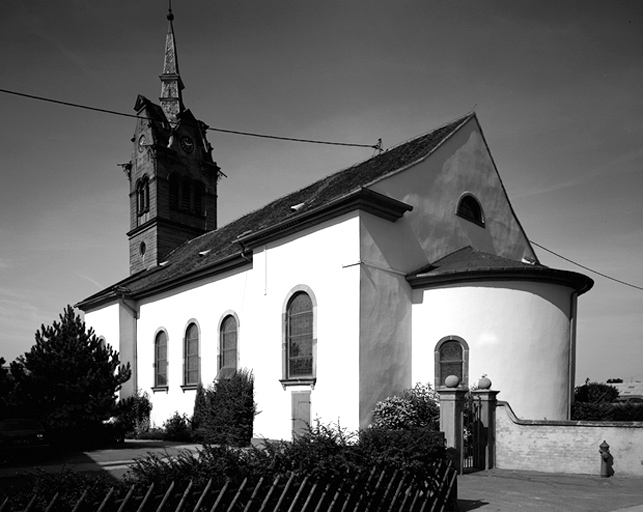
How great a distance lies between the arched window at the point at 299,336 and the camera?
1592 cm

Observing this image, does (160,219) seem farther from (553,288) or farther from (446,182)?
(553,288)

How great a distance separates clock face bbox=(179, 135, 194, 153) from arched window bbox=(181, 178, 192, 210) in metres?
1.70

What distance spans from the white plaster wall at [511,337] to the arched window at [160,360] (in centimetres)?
1229

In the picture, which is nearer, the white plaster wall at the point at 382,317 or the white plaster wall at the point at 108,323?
the white plaster wall at the point at 382,317

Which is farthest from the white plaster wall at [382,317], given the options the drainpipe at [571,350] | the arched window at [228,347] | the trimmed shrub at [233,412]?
the arched window at [228,347]

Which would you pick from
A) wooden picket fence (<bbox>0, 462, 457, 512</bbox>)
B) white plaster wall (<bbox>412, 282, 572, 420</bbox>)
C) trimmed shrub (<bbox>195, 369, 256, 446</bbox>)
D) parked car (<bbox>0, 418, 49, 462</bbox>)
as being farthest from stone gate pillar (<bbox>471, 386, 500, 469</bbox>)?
parked car (<bbox>0, 418, 49, 462</bbox>)

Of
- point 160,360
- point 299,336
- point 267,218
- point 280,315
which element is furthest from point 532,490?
point 160,360

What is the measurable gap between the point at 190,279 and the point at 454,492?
1578 centimetres

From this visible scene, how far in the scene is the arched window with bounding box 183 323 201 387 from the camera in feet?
71.1

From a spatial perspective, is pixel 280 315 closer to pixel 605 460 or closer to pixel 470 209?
pixel 470 209

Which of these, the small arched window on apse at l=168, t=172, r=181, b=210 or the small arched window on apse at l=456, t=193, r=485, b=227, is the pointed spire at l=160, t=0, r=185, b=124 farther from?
the small arched window on apse at l=456, t=193, r=485, b=227

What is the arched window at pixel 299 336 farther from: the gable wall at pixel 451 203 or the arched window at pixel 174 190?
the arched window at pixel 174 190

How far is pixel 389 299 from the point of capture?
1515cm

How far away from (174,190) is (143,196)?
1.96 m
